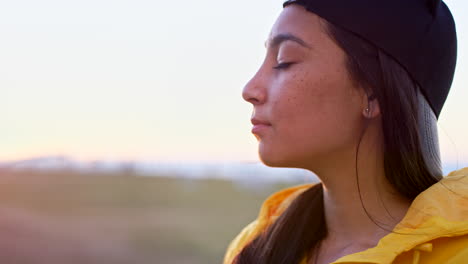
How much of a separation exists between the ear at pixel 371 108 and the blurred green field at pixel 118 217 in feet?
21.8

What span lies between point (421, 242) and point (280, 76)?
0.79 metres

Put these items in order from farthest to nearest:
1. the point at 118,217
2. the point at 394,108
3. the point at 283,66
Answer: the point at 118,217, the point at 283,66, the point at 394,108

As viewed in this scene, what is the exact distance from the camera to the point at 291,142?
2.12 meters

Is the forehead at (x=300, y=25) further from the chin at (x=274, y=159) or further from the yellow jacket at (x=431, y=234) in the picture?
the yellow jacket at (x=431, y=234)

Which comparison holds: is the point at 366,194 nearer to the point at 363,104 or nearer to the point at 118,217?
the point at 363,104

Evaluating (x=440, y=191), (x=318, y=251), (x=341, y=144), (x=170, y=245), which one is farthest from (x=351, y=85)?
(x=170, y=245)

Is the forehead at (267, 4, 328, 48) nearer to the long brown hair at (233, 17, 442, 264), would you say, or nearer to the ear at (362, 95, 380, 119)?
the long brown hair at (233, 17, 442, 264)

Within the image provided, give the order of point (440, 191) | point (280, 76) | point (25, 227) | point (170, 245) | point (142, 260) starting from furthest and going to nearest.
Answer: point (25, 227) < point (170, 245) < point (142, 260) < point (280, 76) < point (440, 191)

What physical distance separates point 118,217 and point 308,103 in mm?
10820

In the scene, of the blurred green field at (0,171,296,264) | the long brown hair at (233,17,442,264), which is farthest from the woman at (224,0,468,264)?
the blurred green field at (0,171,296,264)

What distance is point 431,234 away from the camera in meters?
1.83

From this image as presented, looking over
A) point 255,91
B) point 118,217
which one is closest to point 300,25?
point 255,91

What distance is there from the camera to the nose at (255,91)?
2195mm

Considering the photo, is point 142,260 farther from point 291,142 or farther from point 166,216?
point 291,142
